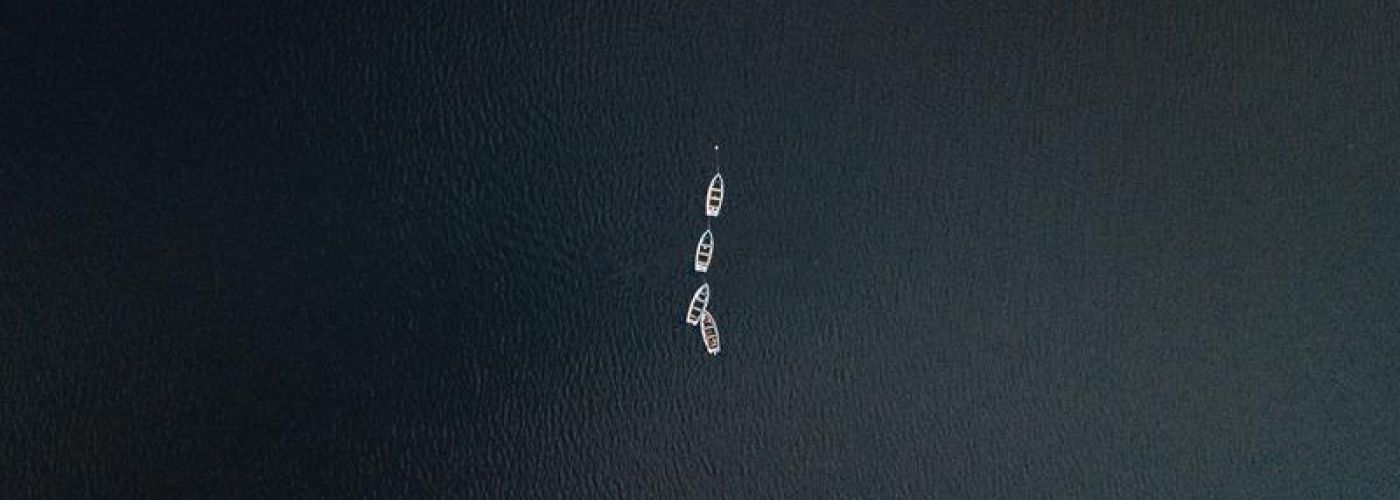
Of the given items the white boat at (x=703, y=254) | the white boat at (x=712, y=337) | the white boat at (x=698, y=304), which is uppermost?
the white boat at (x=703, y=254)

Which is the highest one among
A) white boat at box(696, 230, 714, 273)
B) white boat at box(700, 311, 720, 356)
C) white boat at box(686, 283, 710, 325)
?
white boat at box(696, 230, 714, 273)

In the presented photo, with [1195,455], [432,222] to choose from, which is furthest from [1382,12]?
[432,222]

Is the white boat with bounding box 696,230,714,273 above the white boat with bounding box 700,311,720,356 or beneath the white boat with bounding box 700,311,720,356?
above

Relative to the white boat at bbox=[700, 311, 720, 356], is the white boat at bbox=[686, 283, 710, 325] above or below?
above

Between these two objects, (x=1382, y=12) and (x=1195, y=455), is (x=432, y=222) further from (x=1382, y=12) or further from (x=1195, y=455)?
(x=1382, y=12)
